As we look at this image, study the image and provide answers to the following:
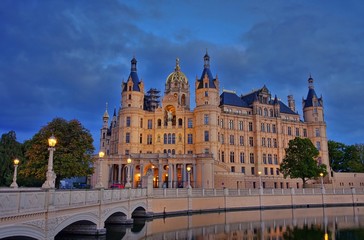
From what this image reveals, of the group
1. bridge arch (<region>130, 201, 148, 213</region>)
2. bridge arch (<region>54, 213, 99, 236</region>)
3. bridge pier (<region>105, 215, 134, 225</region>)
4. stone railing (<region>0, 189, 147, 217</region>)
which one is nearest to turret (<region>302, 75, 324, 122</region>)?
bridge arch (<region>130, 201, 148, 213</region>)

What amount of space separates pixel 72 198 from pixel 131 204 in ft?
47.9

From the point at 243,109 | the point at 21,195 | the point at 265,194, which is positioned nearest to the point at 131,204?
the point at 21,195

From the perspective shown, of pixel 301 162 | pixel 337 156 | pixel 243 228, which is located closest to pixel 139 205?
pixel 243 228

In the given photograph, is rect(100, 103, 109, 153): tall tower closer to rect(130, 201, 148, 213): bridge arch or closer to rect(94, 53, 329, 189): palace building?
rect(94, 53, 329, 189): palace building

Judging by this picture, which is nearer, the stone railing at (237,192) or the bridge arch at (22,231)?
the bridge arch at (22,231)

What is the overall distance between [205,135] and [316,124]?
3343 cm

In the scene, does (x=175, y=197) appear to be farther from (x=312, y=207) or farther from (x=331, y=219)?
(x=312, y=207)

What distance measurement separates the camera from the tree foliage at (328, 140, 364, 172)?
93.3 m

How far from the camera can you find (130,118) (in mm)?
71562

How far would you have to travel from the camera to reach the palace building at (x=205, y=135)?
63.0 metres

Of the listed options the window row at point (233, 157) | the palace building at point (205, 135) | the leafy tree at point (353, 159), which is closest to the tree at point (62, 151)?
the palace building at point (205, 135)

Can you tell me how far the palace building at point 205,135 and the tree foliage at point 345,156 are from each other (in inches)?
451

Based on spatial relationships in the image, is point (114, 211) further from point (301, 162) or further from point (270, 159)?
point (270, 159)

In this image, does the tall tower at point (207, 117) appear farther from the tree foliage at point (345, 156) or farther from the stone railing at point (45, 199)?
the stone railing at point (45, 199)
